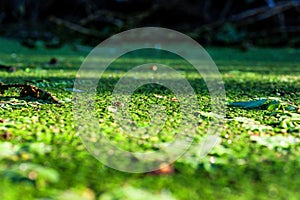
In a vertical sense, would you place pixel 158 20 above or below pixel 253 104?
above

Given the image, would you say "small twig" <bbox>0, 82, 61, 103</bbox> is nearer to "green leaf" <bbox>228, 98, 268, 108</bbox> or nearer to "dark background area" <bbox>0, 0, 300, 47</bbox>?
"green leaf" <bbox>228, 98, 268, 108</bbox>

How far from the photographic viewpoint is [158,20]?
5.63m

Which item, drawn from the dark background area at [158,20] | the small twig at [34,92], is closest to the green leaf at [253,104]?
the small twig at [34,92]

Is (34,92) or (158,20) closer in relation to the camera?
(34,92)

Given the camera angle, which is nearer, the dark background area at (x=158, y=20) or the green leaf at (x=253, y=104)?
the green leaf at (x=253, y=104)

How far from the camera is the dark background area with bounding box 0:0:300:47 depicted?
4949 millimetres

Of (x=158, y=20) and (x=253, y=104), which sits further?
(x=158, y=20)

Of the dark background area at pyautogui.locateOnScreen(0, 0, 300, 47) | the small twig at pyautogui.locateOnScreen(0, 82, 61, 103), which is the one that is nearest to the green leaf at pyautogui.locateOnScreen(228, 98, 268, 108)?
the small twig at pyautogui.locateOnScreen(0, 82, 61, 103)

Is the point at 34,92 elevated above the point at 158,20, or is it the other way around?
the point at 158,20

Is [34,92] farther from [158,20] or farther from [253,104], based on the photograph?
[158,20]

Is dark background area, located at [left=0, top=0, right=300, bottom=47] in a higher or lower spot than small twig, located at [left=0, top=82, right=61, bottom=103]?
higher

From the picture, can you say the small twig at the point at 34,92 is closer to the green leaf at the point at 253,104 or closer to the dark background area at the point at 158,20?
the green leaf at the point at 253,104

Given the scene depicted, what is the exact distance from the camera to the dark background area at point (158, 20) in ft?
16.2

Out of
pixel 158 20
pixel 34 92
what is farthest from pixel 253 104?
pixel 158 20
